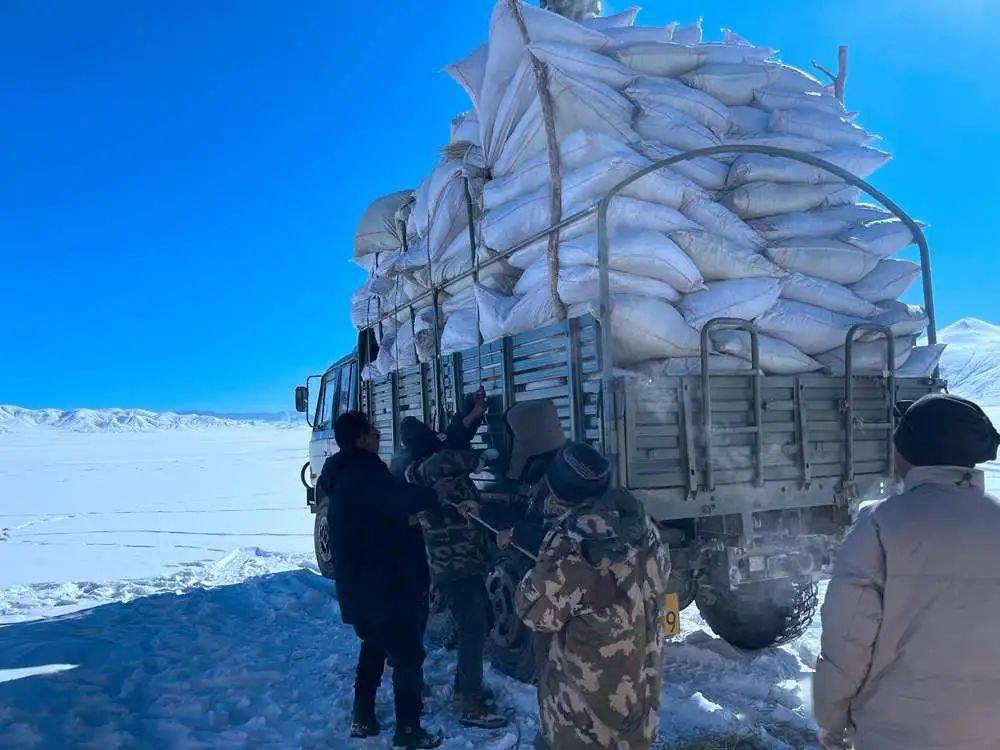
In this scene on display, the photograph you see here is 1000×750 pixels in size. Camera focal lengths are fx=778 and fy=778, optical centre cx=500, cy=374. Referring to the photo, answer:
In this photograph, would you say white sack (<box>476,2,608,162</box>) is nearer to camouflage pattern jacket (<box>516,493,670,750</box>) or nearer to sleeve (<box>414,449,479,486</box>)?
sleeve (<box>414,449,479,486</box>)

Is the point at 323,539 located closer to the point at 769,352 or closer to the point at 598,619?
the point at 769,352

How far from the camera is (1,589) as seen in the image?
25.4ft

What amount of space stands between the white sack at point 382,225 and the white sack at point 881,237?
3.46m

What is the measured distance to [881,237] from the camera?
4324 mm

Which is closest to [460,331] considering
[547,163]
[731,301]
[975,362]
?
[547,163]

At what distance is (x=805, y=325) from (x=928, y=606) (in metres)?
2.62

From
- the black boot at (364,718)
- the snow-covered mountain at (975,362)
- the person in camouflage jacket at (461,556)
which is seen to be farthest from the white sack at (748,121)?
the snow-covered mountain at (975,362)

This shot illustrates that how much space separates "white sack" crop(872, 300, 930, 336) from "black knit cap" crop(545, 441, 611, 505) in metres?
2.50

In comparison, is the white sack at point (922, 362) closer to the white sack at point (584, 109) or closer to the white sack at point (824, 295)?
the white sack at point (824, 295)

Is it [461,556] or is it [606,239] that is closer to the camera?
[606,239]

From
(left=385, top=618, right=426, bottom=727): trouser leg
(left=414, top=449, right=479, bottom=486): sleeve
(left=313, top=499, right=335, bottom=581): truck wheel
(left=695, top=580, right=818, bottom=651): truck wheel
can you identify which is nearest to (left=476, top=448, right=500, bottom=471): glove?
(left=414, top=449, right=479, bottom=486): sleeve

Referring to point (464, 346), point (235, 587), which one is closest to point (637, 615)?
point (464, 346)

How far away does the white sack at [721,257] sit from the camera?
12.9 feet

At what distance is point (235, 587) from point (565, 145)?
548 centimetres
